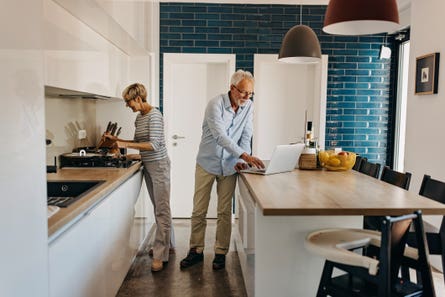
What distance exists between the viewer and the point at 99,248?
7.36ft

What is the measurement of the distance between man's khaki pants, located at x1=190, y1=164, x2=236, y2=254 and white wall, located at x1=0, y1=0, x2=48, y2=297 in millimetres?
1964

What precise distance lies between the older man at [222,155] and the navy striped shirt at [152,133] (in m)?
0.34

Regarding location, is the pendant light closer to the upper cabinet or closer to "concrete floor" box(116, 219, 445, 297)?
the upper cabinet

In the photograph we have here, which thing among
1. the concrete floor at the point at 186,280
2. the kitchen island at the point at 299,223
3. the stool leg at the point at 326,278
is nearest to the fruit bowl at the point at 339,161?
the kitchen island at the point at 299,223

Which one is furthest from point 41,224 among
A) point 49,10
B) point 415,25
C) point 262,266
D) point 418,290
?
point 415,25

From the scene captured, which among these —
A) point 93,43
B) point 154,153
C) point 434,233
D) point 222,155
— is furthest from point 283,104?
point 434,233

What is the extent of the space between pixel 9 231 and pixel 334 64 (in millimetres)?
4450

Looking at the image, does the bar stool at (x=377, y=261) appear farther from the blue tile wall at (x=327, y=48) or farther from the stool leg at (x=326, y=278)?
the blue tile wall at (x=327, y=48)

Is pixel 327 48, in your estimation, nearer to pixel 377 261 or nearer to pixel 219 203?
pixel 219 203

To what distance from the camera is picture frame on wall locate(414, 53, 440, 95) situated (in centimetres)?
338

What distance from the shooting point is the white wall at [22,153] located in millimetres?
1121

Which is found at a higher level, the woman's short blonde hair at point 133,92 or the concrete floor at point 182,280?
the woman's short blonde hair at point 133,92

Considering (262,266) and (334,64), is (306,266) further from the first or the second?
(334,64)

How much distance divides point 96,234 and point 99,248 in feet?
0.37
